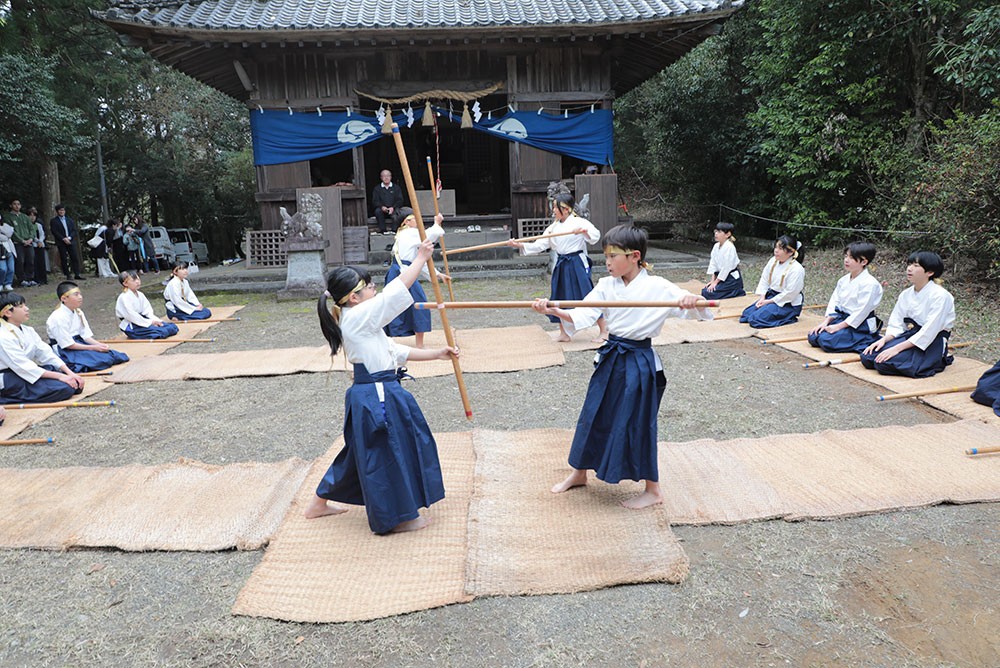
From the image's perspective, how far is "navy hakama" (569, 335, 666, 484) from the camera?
339cm

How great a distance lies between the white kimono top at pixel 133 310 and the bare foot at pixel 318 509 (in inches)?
231

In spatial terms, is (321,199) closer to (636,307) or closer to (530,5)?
(530,5)

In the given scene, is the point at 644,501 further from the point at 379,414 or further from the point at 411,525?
the point at 379,414

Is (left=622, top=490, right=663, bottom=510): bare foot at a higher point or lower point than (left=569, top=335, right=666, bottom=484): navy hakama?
lower

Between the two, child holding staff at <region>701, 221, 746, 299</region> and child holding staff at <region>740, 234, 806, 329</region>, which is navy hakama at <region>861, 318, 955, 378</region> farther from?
child holding staff at <region>701, 221, 746, 299</region>

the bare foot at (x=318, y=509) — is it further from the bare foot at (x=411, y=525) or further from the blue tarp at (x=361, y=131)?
the blue tarp at (x=361, y=131)

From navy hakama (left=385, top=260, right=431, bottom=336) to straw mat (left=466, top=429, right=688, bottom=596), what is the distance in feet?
11.1

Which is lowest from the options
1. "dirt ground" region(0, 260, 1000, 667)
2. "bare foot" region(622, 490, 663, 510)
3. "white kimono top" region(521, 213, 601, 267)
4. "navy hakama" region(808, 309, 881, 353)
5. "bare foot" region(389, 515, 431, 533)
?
"dirt ground" region(0, 260, 1000, 667)

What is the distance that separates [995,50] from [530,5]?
728 cm

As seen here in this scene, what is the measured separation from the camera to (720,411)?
506cm

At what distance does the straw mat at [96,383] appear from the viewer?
5.21 m

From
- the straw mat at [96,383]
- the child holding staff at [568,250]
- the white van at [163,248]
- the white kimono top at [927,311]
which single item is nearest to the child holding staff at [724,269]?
the child holding staff at [568,250]

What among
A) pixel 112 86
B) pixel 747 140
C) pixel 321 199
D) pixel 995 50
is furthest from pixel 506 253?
pixel 112 86

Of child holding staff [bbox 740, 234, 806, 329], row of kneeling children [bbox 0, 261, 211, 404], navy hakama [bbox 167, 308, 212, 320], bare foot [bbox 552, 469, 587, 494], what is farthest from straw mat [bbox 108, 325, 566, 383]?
bare foot [bbox 552, 469, 587, 494]
